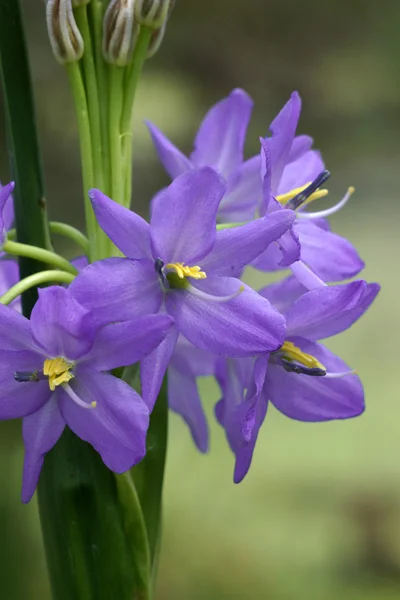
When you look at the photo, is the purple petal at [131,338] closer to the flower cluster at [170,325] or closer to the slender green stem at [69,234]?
the flower cluster at [170,325]

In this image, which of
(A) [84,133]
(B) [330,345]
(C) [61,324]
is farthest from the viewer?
(B) [330,345]

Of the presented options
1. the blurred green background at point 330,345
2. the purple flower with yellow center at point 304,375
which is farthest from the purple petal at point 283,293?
the blurred green background at point 330,345

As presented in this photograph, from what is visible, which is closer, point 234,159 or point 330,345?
point 234,159

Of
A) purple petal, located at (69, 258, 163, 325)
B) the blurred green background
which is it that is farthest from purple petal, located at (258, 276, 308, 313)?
the blurred green background

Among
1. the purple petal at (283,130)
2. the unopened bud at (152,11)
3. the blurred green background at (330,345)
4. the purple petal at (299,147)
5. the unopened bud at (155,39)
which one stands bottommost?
the blurred green background at (330,345)

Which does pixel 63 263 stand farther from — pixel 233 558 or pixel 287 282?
pixel 233 558

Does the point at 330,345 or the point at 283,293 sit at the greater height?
the point at 283,293

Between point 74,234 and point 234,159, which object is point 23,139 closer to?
point 74,234

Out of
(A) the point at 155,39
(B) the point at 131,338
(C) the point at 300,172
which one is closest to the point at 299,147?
(C) the point at 300,172
